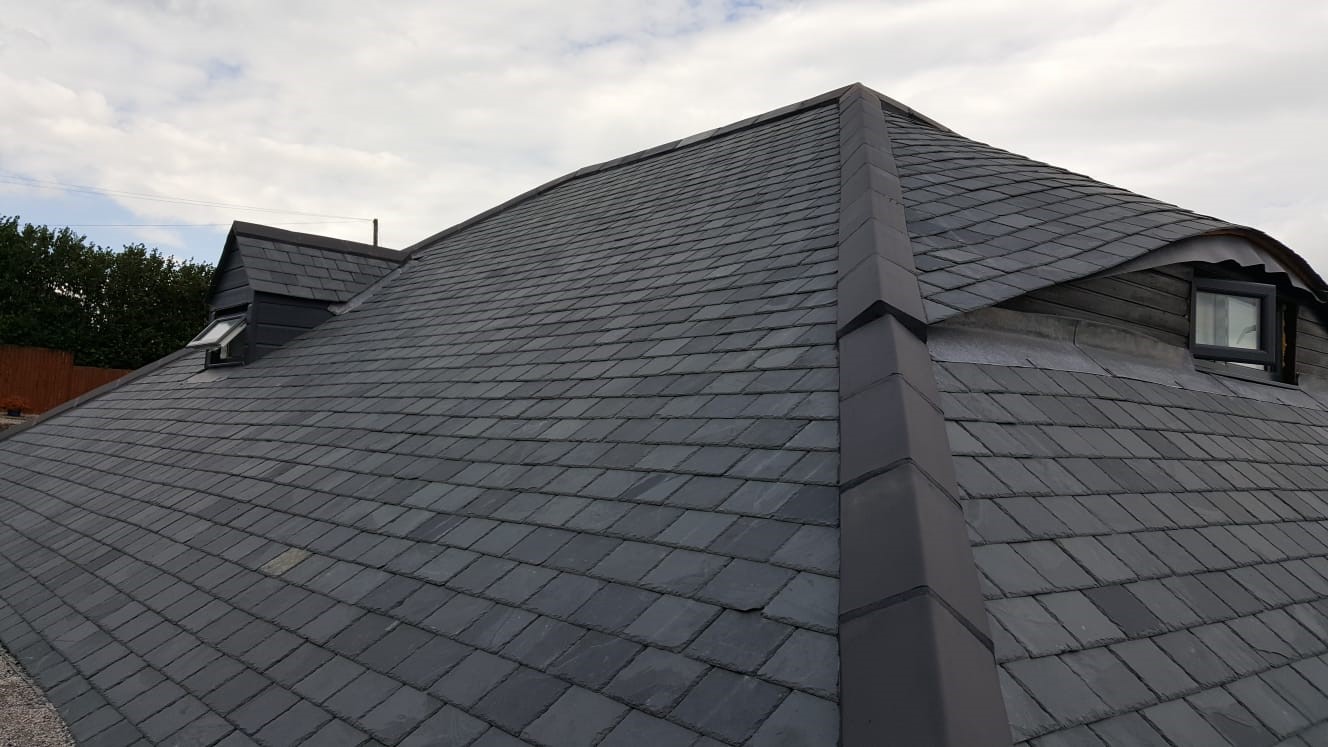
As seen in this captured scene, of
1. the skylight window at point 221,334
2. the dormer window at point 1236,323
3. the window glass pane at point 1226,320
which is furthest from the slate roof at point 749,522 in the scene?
the skylight window at point 221,334

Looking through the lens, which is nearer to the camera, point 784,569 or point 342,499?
point 784,569

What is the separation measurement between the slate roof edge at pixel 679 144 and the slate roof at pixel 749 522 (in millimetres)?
1183

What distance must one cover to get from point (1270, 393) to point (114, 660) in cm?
883

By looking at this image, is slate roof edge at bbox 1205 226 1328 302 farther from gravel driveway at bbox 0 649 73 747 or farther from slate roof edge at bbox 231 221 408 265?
slate roof edge at bbox 231 221 408 265

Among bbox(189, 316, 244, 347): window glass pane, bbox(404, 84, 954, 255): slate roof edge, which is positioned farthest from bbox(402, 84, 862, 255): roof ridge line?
bbox(189, 316, 244, 347): window glass pane

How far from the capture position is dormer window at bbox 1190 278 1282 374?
6668 millimetres

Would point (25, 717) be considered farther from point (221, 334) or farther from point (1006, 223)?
point (221, 334)

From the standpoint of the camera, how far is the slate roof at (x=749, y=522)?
2.56 meters

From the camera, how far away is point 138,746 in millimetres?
3604

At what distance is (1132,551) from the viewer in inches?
134

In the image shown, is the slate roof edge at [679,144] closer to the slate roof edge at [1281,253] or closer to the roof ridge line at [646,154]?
the roof ridge line at [646,154]

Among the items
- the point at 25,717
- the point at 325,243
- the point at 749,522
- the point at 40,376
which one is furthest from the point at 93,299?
the point at 749,522

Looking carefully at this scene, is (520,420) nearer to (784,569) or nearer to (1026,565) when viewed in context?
(784,569)

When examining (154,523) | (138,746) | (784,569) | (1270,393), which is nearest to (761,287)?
(784,569)
